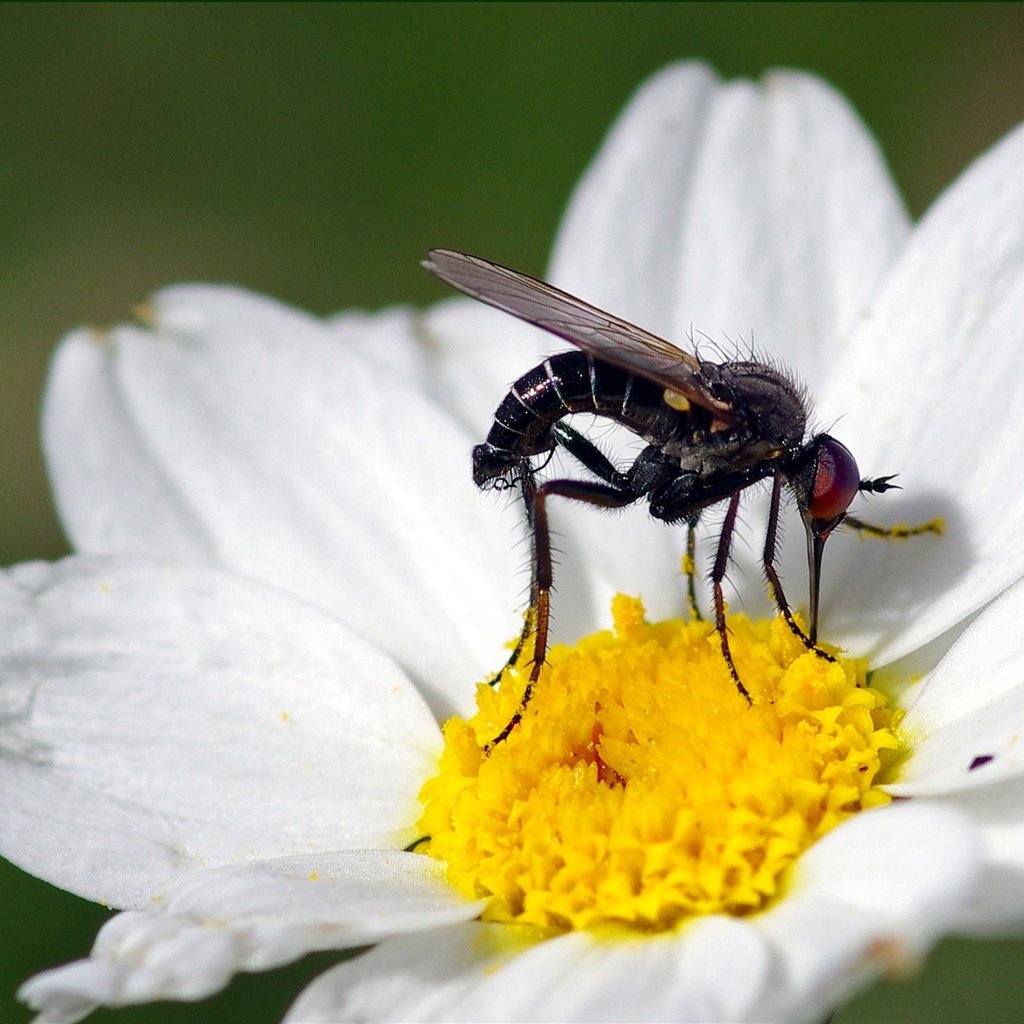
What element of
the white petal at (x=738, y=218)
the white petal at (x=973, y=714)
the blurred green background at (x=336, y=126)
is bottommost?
the white petal at (x=973, y=714)

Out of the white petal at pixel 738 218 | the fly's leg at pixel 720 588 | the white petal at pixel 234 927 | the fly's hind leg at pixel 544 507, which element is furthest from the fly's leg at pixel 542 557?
the white petal at pixel 738 218

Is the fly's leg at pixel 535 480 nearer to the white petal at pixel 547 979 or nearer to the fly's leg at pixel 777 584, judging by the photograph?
the fly's leg at pixel 777 584

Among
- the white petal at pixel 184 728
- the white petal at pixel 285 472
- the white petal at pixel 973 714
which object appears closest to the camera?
the white petal at pixel 973 714

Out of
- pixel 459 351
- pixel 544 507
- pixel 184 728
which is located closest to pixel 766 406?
pixel 544 507

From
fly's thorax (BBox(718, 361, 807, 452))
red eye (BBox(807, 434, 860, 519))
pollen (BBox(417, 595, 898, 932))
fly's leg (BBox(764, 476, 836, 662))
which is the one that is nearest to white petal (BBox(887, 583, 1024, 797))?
pollen (BBox(417, 595, 898, 932))

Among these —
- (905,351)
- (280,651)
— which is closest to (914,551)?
(905,351)
